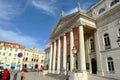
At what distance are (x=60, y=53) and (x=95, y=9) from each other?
36.5 ft

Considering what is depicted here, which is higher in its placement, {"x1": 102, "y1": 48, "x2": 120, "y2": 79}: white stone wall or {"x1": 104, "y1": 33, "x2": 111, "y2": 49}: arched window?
{"x1": 104, "y1": 33, "x2": 111, "y2": 49}: arched window

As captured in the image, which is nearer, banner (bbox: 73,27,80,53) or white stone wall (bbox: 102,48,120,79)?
white stone wall (bbox: 102,48,120,79)

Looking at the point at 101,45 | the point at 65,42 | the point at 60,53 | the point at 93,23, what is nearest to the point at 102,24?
the point at 93,23

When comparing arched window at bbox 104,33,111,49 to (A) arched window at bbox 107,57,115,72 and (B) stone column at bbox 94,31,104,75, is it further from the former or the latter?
(A) arched window at bbox 107,57,115,72

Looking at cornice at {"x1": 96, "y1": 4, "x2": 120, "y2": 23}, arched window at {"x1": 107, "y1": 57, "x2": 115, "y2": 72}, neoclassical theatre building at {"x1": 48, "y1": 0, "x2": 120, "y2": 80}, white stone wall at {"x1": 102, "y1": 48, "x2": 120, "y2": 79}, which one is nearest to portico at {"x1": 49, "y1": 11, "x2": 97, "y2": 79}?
neoclassical theatre building at {"x1": 48, "y1": 0, "x2": 120, "y2": 80}

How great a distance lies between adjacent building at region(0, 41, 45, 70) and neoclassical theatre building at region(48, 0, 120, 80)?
3482 cm

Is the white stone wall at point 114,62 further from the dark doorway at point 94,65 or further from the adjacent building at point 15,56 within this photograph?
the adjacent building at point 15,56

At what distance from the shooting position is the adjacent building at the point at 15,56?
50.7 meters

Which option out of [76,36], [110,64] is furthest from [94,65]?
[76,36]

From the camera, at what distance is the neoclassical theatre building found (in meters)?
16.1

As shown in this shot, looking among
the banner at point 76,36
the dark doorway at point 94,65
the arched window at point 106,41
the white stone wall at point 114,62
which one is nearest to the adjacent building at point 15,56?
the banner at point 76,36

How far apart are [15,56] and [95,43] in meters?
44.6

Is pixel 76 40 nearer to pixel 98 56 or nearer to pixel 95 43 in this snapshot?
pixel 95 43

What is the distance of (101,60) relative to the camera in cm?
1841
